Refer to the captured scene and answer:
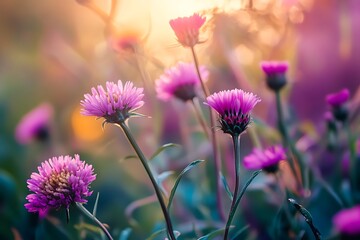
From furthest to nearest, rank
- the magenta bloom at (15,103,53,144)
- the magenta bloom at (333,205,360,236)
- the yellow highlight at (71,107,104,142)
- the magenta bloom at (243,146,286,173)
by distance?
the yellow highlight at (71,107,104,142) < the magenta bloom at (15,103,53,144) < the magenta bloom at (243,146,286,173) < the magenta bloom at (333,205,360,236)

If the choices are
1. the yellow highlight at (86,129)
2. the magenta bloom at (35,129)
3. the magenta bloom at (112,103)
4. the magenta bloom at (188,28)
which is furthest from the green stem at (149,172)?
the yellow highlight at (86,129)

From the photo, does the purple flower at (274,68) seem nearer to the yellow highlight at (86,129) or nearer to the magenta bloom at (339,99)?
the magenta bloom at (339,99)

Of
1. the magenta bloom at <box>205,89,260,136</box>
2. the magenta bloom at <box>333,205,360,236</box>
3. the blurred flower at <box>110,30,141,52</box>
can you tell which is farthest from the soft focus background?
the magenta bloom at <box>333,205,360,236</box>

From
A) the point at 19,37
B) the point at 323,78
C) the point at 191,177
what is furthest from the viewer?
the point at 19,37

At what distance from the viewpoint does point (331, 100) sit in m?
0.64

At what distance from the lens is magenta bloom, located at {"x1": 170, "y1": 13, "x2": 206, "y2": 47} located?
52 centimetres

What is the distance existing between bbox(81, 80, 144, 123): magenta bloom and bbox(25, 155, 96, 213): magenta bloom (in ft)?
0.15

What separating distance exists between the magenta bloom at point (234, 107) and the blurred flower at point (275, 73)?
19 cm

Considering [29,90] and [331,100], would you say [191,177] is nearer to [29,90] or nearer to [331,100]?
[331,100]

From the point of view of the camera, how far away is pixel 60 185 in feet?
1.40

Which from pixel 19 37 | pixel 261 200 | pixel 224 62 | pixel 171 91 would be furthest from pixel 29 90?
pixel 171 91

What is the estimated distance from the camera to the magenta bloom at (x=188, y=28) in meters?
0.52

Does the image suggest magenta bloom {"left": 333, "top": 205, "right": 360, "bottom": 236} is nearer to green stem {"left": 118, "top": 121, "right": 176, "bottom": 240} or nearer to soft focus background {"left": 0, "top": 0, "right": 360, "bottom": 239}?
green stem {"left": 118, "top": 121, "right": 176, "bottom": 240}

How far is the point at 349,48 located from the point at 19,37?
121cm
